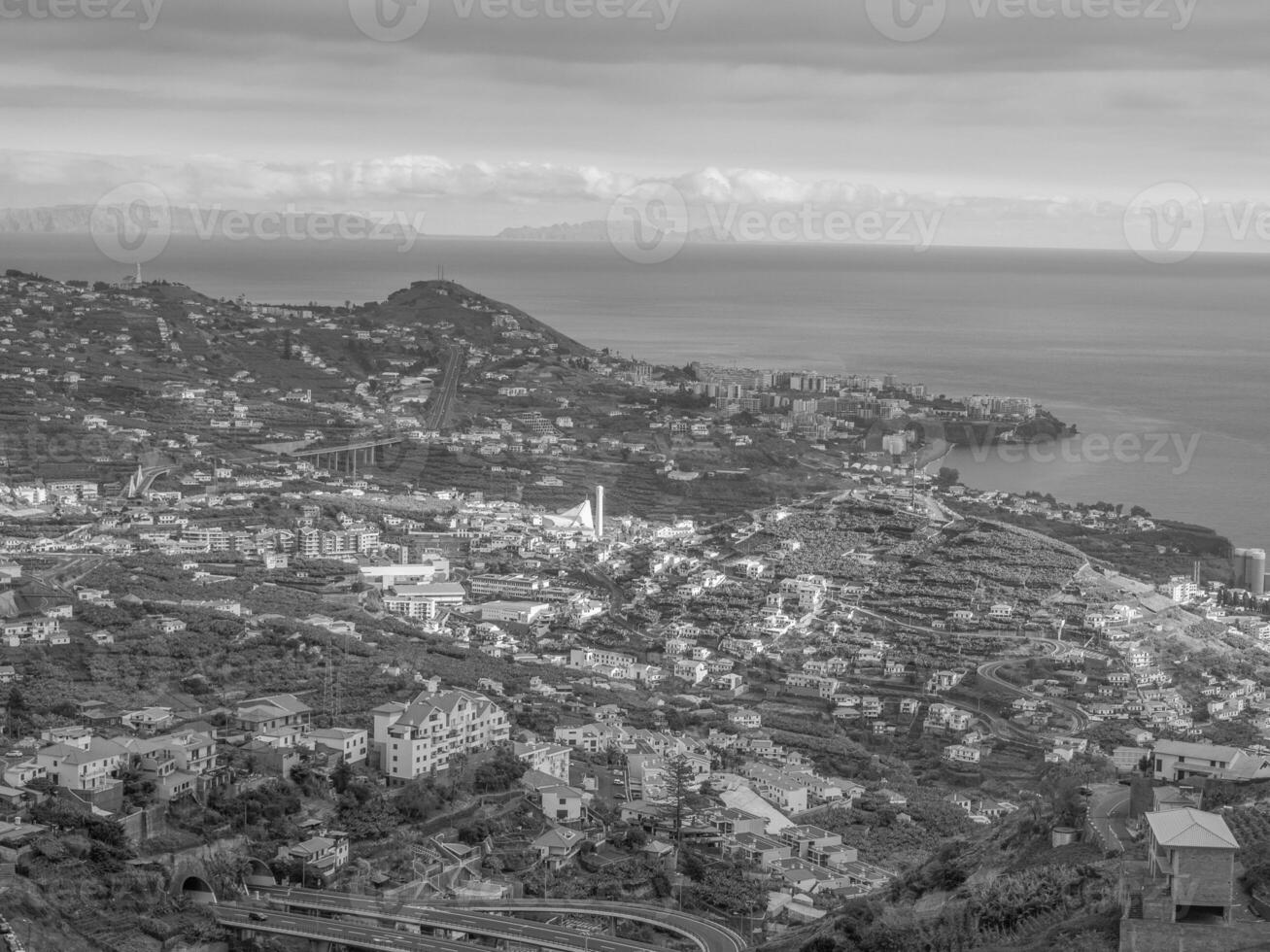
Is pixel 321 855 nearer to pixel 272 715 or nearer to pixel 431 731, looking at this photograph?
pixel 431 731

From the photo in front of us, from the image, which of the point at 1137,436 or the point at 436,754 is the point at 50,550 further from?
the point at 1137,436

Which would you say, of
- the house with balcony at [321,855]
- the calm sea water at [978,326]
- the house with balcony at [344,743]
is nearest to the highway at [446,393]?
the calm sea water at [978,326]

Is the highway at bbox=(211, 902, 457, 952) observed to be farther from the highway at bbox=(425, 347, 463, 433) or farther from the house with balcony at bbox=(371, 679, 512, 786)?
the highway at bbox=(425, 347, 463, 433)

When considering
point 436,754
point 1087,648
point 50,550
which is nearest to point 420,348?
point 50,550

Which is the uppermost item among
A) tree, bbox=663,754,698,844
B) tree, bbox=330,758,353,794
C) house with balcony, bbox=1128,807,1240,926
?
house with balcony, bbox=1128,807,1240,926

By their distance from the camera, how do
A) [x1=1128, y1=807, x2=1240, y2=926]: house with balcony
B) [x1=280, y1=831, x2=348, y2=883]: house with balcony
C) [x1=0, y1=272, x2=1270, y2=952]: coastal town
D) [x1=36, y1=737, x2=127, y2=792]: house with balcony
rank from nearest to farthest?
[x1=1128, y1=807, x2=1240, y2=926]: house with balcony, [x1=0, y1=272, x2=1270, y2=952]: coastal town, [x1=280, y1=831, x2=348, y2=883]: house with balcony, [x1=36, y1=737, x2=127, y2=792]: house with balcony

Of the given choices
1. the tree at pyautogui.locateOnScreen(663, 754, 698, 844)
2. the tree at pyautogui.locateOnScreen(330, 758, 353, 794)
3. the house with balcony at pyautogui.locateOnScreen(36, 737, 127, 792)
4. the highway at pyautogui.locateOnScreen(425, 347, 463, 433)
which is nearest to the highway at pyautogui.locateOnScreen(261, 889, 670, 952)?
the house with balcony at pyautogui.locateOnScreen(36, 737, 127, 792)

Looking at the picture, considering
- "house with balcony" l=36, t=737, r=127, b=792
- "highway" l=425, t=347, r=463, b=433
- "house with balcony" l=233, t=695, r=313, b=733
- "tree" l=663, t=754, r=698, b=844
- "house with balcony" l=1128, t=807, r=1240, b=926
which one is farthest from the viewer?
"highway" l=425, t=347, r=463, b=433

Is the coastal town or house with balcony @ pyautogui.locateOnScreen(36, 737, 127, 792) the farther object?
house with balcony @ pyautogui.locateOnScreen(36, 737, 127, 792)

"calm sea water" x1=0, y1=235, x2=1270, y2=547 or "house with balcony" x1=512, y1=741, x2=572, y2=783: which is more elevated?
"calm sea water" x1=0, y1=235, x2=1270, y2=547
